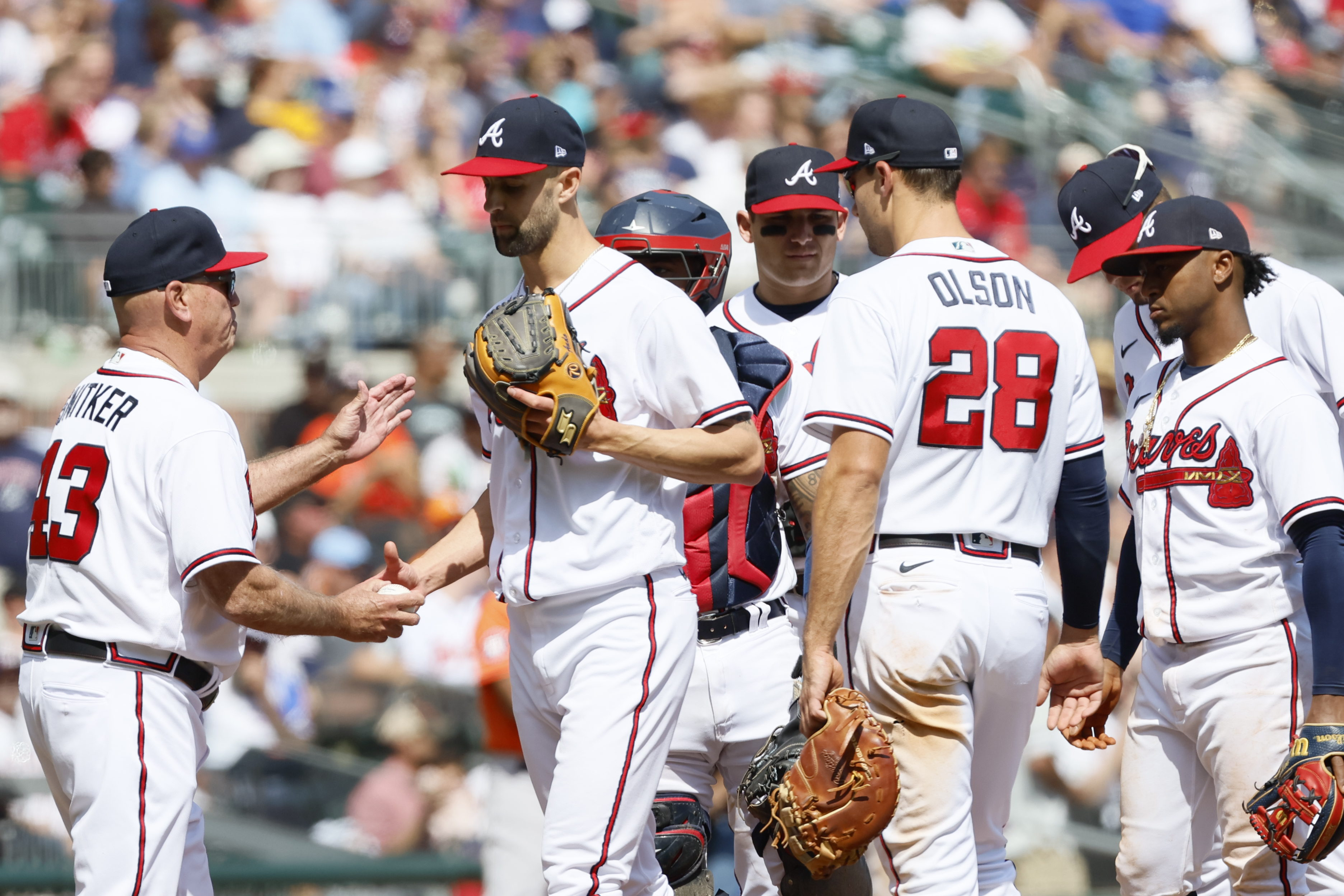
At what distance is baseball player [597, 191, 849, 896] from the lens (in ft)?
12.9

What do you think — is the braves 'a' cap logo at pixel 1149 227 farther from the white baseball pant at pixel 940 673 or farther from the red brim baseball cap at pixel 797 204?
the red brim baseball cap at pixel 797 204

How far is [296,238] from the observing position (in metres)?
8.35

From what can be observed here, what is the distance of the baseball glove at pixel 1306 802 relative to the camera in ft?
10.5

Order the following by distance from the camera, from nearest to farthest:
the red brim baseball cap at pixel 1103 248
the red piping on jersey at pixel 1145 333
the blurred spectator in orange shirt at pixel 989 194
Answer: the red brim baseball cap at pixel 1103 248 → the red piping on jersey at pixel 1145 333 → the blurred spectator in orange shirt at pixel 989 194

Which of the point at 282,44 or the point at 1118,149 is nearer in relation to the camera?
Result: the point at 1118,149

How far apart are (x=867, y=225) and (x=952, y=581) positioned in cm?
100

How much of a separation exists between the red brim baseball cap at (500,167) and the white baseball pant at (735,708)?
1333mm

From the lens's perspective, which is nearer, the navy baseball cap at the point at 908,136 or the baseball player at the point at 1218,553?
the baseball player at the point at 1218,553

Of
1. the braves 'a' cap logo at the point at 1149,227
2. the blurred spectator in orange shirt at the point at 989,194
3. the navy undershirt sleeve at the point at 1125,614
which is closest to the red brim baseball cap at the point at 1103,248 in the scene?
the braves 'a' cap logo at the point at 1149,227

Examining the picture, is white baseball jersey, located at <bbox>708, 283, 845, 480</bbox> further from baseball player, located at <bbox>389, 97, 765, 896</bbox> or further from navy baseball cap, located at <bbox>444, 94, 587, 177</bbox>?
navy baseball cap, located at <bbox>444, 94, 587, 177</bbox>

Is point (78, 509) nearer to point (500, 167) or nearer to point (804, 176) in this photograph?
point (500, 167)

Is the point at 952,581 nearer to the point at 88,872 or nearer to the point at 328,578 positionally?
the point at 88,872

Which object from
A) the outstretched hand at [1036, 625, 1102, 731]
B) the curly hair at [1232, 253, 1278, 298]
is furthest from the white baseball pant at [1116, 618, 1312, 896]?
the curly hair at [1232, 253, 1278, 298]

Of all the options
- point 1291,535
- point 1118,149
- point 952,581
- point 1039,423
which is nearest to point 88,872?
point 952,581
